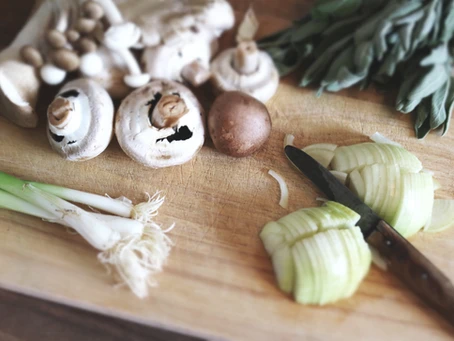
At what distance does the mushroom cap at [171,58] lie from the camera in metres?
1.32

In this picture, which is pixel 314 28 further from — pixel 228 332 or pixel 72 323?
pixel 72 323

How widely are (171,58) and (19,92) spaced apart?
0.47m

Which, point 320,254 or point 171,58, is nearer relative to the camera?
point 320,254

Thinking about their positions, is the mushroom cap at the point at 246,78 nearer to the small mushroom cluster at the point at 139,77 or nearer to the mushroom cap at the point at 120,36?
the small mushroom cluster at the point at 139,77

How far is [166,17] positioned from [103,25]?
207 mm

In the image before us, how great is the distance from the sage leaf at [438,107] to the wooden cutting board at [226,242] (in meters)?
0.06

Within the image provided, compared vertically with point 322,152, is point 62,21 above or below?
above

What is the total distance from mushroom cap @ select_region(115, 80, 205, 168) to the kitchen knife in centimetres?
36

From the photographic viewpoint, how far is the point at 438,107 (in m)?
1.30

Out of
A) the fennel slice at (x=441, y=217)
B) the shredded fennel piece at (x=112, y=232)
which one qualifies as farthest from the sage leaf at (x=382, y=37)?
the shredded fennel piece at (x=112, y=232)

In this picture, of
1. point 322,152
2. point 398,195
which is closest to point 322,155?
point 322,152

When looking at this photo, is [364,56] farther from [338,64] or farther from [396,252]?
[396,252]

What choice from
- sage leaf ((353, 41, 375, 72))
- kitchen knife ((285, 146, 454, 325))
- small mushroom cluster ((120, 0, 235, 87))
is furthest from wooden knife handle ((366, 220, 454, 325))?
small mushroom cluster ((120, 0, 235, 87))

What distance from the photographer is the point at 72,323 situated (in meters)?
1.18
